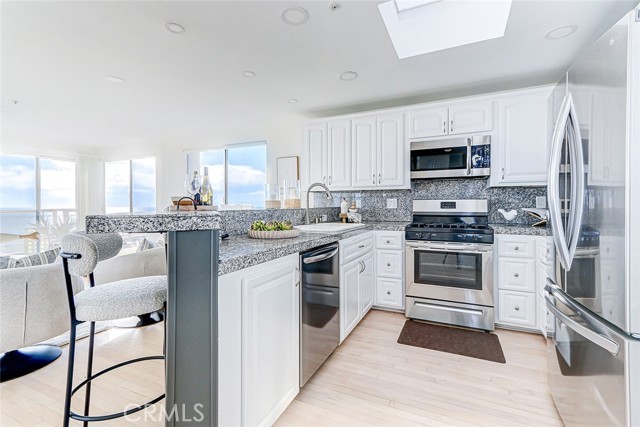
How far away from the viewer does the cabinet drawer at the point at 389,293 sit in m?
2.87

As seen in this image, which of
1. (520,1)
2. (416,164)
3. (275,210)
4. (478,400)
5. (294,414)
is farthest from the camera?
(416,164)

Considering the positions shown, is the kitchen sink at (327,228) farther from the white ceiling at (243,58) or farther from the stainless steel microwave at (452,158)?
the white ceiling at (243,58)

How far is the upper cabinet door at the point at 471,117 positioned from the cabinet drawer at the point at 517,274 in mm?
1315

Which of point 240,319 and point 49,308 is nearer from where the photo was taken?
point 240,319

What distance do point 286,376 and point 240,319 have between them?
1.81ft

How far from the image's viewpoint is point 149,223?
0.82m

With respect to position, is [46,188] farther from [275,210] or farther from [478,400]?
[478,400]

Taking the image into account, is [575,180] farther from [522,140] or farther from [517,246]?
[522,140]

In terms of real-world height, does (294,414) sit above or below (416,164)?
below

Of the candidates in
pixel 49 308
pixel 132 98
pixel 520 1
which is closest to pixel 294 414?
pixel 49 308

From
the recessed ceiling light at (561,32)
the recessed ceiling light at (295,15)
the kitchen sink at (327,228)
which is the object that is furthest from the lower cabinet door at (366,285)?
the recessed ceiling light at (561,32)

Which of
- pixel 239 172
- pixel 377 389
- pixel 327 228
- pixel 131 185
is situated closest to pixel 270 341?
pixel 377 389

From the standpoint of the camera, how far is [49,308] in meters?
1.91

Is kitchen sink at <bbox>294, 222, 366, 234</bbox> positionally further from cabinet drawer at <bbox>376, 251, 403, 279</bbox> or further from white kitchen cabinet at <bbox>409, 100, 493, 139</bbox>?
white kitchen cabinet at <bbox>409, 100, 493, 139</bbox>
